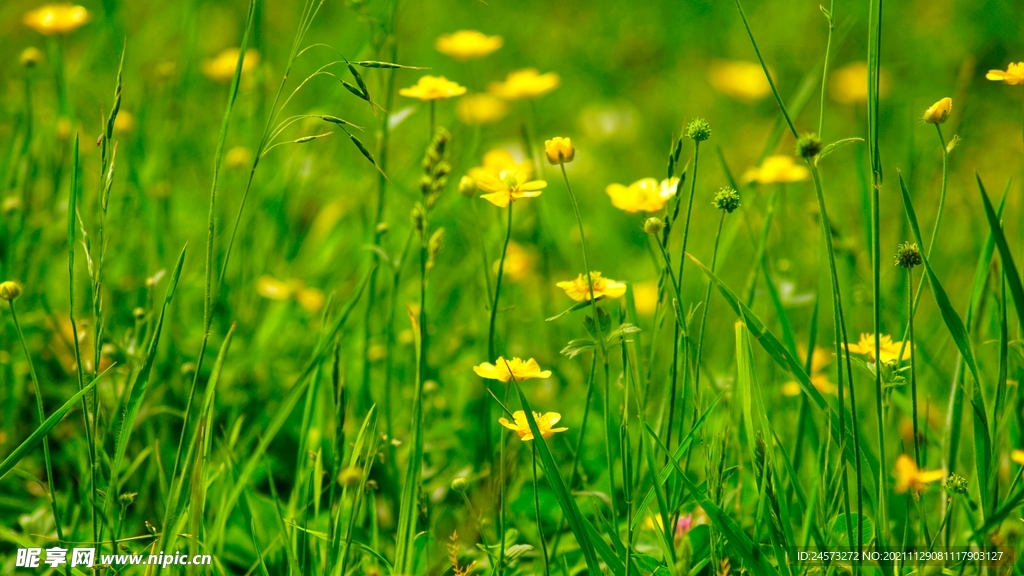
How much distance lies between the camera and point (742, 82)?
348cm

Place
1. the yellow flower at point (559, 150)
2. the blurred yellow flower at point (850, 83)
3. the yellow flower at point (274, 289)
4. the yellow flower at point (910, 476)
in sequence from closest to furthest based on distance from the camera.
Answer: the yellow flower at point (910, 476) < the yellow flower at point (559, 150) < the yellow flower at point (274, 289) < the blurred yellow flower at point (850, 83)

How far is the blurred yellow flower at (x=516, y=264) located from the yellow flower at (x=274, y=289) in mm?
518

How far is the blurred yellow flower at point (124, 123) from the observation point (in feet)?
7.45

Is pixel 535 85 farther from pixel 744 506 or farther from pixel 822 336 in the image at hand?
pixel 744 506

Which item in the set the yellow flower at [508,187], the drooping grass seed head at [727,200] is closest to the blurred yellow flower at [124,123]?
the yellow flower at [508,187]

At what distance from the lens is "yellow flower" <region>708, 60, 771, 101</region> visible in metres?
3.48

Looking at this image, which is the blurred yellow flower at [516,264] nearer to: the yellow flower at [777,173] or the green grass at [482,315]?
the green grass at [482,315]

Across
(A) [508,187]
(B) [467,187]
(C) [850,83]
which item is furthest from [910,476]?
(C) [850,83]

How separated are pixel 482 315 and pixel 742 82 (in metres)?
1.99

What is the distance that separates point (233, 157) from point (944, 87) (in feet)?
9.67

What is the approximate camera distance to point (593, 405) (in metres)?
1.80

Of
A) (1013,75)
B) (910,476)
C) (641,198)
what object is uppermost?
(1013,75)

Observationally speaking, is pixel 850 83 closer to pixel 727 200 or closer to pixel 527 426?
pixel 727 200

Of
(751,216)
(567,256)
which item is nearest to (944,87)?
(751,216)
